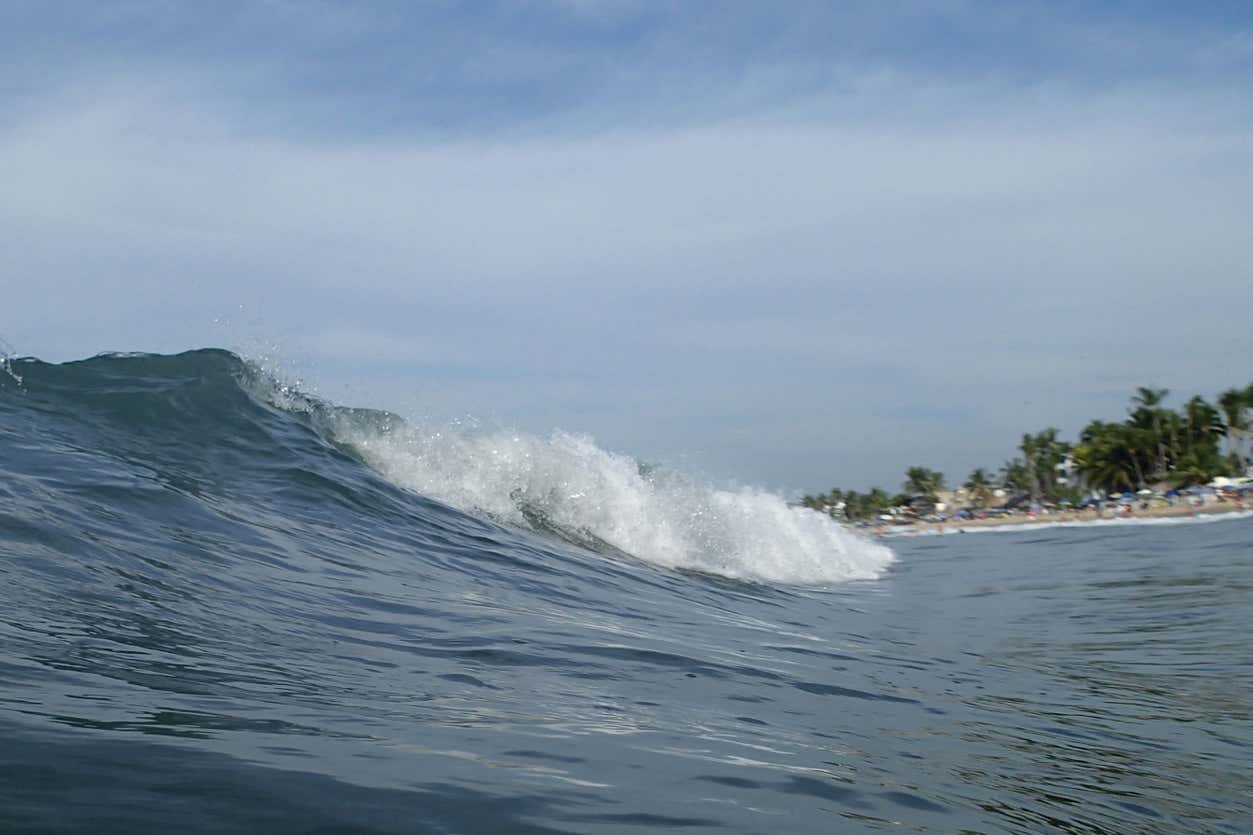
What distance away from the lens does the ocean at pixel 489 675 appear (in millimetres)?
3119

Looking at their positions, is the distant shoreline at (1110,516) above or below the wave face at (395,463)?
below

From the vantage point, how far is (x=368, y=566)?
756 centimetres

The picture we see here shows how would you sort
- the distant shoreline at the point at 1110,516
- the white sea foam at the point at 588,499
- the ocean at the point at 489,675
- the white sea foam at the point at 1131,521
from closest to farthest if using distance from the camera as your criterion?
1. the ocean at the point at 489,675
2. the white sea foam at the point at 588,499
3. the white sea foam at the point at 1131,521
4. the distant shoreline at the point at 1110,516

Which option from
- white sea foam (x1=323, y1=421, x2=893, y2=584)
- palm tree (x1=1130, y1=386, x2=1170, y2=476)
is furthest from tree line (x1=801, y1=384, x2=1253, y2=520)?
white sea foam (x1=323, y1=421, x2=893, y2=584)

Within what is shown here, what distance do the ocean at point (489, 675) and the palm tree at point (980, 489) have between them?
258ft

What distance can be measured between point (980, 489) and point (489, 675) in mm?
88195

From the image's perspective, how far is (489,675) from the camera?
4758 mm

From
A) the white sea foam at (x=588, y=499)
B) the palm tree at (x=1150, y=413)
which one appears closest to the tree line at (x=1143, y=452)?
the palm tree at (x=1150, y=413)

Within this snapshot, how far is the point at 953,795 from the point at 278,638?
292 cm

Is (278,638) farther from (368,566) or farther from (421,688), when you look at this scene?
(368,566)

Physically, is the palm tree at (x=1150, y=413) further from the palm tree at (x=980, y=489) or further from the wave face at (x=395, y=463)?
the wave face at (x=395, y=463)

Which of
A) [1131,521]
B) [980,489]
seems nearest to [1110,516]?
[1131,521]

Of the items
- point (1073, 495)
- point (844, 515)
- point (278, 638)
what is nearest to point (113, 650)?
point (278, 638)

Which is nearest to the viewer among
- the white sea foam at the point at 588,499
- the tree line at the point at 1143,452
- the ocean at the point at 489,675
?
the ocean at the point at 489,675
